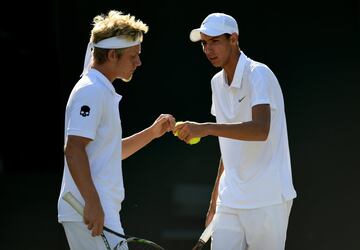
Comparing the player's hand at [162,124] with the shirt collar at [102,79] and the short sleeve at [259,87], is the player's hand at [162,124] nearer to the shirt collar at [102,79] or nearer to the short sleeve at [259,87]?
the short sleeve at [259,87]

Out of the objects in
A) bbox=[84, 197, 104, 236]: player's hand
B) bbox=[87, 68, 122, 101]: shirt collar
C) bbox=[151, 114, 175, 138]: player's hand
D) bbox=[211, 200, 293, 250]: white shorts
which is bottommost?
bbox=[211, 200, 293, 250]: white shorts

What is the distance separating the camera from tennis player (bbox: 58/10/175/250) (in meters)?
3.54

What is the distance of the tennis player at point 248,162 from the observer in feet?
14.0

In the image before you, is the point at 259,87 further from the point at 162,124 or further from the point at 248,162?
the point at 162,124

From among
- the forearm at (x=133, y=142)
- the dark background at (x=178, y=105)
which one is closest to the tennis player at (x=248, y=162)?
the forearm at (x=133, y=142)

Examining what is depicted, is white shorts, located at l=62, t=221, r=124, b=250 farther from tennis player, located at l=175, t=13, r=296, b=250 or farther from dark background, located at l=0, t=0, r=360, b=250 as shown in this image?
dark background, located at l=0, t=0, r=360, b=250

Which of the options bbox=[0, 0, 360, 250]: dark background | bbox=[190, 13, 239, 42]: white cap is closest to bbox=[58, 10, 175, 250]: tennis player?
bbox=[190, 13, 239, 42]: white cap

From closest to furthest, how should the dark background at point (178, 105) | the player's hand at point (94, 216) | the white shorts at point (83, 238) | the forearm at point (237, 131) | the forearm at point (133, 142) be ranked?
1. the player's hand at point (94, 216)
2. the white shorts at point (83, 238)
3. the forearm at point (237, 131)
4. the forearm at point (133, 142)
5. the dark background at point (178, 105)

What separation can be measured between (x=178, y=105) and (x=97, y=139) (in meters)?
2.37

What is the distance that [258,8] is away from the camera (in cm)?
593

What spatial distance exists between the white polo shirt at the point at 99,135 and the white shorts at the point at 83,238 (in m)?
0.04

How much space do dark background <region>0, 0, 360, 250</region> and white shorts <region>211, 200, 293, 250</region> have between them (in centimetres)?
164

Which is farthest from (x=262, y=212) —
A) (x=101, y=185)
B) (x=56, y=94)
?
(x=56, y=94)

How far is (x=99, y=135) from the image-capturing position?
3.66m
